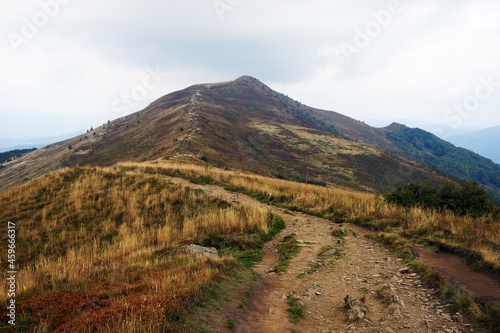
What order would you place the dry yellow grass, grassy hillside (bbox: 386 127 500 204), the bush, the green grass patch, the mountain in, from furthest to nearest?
grassy hillside (bbox: 386 127 500 204)
the mountain
the bush
the dry yellow grass
the green grass patch

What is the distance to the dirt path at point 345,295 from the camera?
5844mm

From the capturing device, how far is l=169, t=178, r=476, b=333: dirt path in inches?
230

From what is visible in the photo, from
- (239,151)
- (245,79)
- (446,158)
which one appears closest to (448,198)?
(239,151)

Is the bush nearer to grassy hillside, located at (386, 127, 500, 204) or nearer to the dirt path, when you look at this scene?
the dirt path

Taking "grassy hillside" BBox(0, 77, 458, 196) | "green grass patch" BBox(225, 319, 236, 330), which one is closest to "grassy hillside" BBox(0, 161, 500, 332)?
"green grass patch" BBox(225, 319, 236, 330)

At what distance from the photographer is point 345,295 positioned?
729 cm

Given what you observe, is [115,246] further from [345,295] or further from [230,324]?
[345,295]

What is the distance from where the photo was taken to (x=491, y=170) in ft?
461

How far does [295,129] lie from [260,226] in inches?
3464

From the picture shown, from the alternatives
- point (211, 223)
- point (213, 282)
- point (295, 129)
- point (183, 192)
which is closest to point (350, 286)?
point (213, 282)

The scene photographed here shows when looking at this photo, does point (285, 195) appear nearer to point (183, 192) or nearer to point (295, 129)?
point (183, 192)

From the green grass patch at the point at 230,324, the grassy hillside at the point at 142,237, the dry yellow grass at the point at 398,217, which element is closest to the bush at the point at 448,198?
the dry yellow grass at the point at 398,217

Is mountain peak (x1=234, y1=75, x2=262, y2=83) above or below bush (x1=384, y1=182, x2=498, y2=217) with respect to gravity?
above

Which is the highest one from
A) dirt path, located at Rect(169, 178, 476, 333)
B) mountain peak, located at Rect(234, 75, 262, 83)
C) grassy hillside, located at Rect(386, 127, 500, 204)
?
mountain peak, located at Rect(234, 75, 262, 83)
